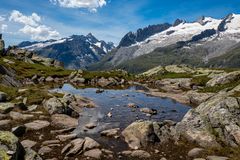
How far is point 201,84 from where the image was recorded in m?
103

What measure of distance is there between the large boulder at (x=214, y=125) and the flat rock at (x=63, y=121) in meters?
13.3

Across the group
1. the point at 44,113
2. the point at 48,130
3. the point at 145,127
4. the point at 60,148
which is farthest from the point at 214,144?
the point at 44,113

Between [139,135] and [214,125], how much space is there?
7569mm

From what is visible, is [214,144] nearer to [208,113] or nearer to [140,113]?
[208,113]

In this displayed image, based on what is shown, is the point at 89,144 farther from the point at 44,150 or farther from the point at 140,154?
the point at 140,154

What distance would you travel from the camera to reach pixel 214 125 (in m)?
30.9

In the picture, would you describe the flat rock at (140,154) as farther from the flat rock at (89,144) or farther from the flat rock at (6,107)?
the flat rock at (6,107)

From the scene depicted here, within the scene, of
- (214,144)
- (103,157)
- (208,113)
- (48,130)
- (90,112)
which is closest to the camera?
(103,157)

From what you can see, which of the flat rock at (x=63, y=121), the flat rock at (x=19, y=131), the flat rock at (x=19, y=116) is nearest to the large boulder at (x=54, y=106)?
the flat rock at (x=63, y=121)

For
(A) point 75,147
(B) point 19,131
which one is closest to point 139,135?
(A) point 75,147

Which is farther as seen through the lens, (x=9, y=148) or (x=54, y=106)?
(x=54, y=106)

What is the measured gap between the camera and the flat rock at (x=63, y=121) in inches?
1490

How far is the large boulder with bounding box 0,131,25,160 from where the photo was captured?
19.8 m

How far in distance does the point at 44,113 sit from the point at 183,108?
26834 mm
